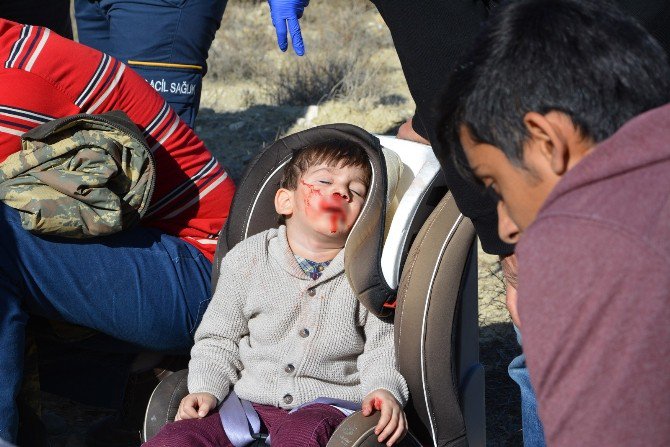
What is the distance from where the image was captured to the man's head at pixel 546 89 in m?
1.52

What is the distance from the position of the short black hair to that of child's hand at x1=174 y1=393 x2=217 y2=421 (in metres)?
1.36

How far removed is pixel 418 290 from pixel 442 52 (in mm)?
619

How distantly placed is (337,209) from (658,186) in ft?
5.10

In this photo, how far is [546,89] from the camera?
153cm

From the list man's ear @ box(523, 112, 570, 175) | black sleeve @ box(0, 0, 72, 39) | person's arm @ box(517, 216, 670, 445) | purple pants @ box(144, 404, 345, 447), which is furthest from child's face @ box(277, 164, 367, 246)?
black sleeve @ box(0, 0, 72, 39)

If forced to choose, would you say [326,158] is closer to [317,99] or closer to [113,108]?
[113,108]

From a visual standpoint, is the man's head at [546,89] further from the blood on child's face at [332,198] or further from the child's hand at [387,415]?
the blood on child's face at [332,198]

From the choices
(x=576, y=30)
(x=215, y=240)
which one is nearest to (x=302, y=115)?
(x=215, y=240)

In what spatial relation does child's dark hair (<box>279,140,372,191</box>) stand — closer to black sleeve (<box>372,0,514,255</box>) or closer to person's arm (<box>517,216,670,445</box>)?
black sleeve (<box>372,0,514,255</box>)

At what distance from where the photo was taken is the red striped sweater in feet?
9.23

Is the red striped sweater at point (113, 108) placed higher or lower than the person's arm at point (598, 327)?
lower

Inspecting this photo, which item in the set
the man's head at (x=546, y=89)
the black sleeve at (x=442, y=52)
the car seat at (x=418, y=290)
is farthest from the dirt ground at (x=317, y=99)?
the man's head at (x=546, y=89)

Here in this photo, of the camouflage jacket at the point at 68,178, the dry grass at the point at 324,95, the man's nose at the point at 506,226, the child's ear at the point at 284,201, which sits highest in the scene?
the man's nose at the point at 506,226

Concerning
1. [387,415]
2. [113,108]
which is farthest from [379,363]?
[113,108]
